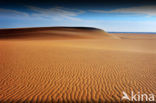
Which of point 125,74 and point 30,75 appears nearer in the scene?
point 30,75

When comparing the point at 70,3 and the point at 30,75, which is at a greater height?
the point at 70,3

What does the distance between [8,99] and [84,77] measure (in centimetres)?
361

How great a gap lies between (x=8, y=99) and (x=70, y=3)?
879 cm

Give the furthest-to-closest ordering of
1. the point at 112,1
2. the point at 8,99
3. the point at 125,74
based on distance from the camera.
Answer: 1. the point at 112,1
2. the point at 125,74
3. the point at 8,99

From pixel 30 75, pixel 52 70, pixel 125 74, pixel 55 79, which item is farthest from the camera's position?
pixel 52 70

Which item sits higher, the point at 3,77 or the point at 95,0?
the point at 95,0

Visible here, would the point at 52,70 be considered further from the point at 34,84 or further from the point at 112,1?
the point at 112,1

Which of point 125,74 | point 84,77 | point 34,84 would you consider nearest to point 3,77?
point 34,84

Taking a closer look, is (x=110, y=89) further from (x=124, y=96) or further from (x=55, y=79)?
(x=55, y=79)

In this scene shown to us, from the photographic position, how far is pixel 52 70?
25.1 ft

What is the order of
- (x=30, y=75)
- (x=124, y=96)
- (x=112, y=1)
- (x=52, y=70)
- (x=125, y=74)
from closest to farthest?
(x=124, y=96)
(x=30, y=75)
(x=125, y=74)
(x=52, y=70)
(x=112, y=1)

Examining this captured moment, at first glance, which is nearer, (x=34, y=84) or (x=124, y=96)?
(x=124, y=96)

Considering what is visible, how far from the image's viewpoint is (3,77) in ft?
20.9

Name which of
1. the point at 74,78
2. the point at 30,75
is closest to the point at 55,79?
the point at 74,78
